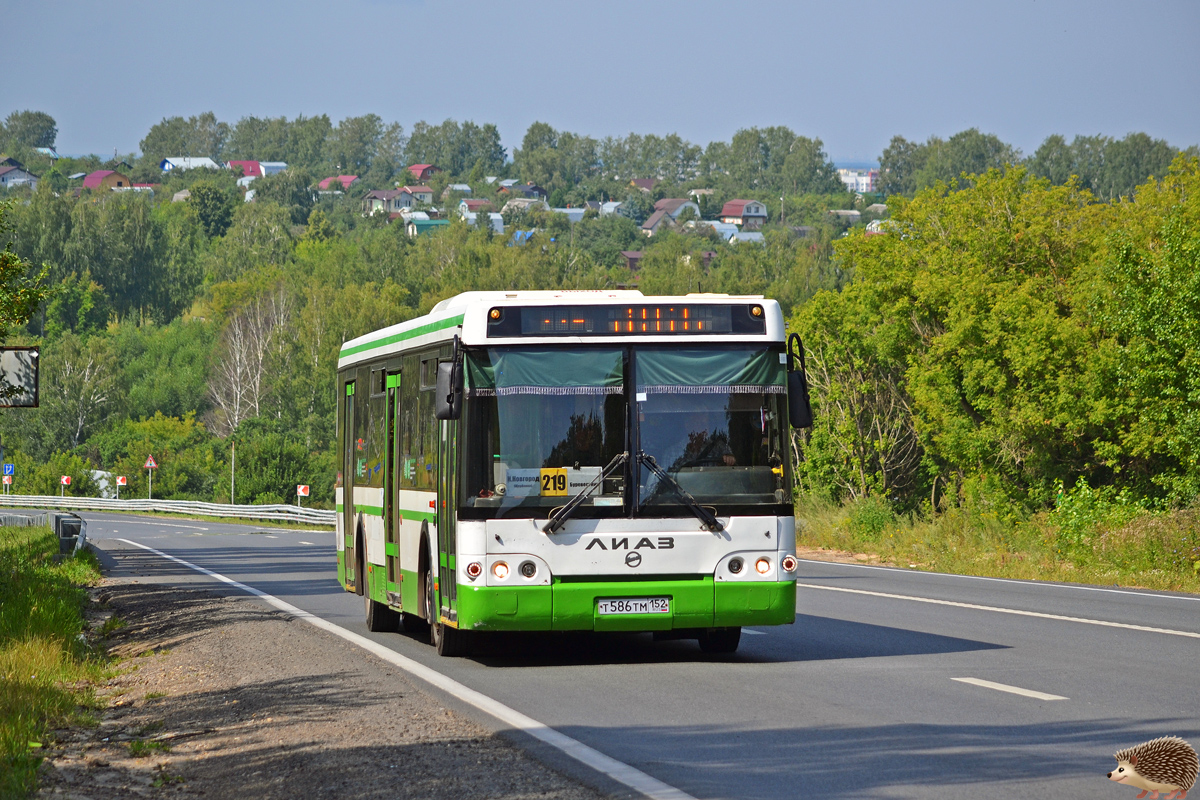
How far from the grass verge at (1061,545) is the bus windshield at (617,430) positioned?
448 inches

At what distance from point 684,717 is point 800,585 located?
43.5 feet

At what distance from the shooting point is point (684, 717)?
32.6ft

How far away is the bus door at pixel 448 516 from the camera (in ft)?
40.9

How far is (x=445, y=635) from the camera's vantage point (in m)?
13.6

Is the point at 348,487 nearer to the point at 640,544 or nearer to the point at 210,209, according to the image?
the point at 640,544

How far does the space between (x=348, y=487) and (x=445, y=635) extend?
4940mm

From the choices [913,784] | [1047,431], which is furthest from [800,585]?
[1047,431]

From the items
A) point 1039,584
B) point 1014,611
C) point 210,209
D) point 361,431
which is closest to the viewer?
point 361,431

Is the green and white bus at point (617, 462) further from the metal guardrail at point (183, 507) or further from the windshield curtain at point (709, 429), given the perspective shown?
the metal guardrail at point (183, 507)

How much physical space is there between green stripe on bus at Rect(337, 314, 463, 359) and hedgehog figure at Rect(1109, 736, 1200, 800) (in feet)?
22.6

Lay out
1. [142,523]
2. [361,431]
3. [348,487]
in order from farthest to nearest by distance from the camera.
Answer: [142,523]
[348,487]
[361,431]

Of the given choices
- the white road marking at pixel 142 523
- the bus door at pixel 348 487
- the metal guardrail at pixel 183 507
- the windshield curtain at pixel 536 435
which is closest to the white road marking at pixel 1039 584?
the bus door at pixel 348 487

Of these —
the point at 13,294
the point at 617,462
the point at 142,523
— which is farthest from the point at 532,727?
the point at 142,523

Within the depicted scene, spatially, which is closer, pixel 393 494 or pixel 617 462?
pixel 617 462
